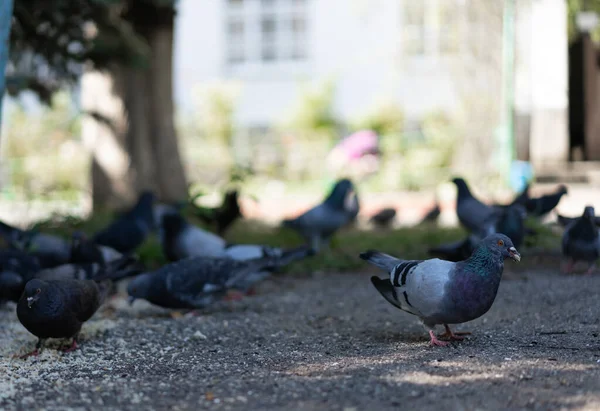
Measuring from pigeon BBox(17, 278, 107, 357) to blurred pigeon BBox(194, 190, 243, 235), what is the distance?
15.1ft

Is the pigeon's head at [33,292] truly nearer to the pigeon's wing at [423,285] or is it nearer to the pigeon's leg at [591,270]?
the pigeon's wing at [423,285]

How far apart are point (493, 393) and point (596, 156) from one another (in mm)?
16583

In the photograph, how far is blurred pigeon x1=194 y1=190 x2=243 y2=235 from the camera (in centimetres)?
1043

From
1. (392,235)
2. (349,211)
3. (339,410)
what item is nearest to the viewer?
(339,410)

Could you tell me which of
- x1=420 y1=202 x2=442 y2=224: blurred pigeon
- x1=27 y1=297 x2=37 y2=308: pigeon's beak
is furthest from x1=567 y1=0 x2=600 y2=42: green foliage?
x1=27 y1=297 x2=37 y2=308: pigeon's beak

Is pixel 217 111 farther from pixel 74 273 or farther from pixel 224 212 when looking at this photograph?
pixel 74 273

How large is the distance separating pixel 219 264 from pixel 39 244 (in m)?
2.44

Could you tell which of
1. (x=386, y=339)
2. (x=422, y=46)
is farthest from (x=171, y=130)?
(x=422, y=46)

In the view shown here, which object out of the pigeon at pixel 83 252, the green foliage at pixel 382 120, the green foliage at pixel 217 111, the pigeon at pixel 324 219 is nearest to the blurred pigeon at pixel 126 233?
the pigeon at pixel 83 252

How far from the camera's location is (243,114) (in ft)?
76.5

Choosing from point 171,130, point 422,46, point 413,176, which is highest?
point 422,46

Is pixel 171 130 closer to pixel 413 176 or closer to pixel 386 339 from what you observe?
pixel 413 176

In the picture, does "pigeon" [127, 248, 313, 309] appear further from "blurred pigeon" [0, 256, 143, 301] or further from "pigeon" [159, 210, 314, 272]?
"pigeon" [159, 210, 314, 272]

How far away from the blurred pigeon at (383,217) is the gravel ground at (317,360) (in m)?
4.79
